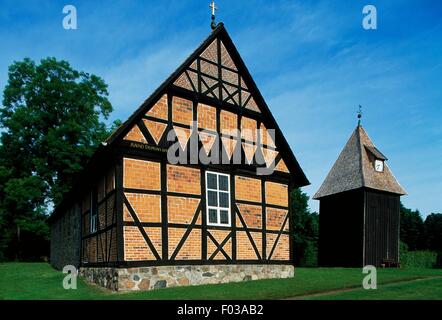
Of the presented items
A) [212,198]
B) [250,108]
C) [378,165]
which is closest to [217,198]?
[212,198]

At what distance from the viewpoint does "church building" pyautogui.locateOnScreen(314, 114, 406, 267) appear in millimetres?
24469

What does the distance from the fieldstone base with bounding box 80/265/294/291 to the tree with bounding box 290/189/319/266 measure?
31513 millimetres

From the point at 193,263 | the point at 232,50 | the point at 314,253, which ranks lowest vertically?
the point at 314,253

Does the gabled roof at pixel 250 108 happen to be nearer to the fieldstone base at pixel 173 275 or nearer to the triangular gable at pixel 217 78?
the triangular gable at pixel 217 78

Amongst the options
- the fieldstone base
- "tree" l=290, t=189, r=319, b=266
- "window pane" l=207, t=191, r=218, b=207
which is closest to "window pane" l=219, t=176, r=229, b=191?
"window pane" l=207, t=191, r=218, b=207

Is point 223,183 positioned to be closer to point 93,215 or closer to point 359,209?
point 93,215

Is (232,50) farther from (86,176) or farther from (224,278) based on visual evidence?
(224,278)

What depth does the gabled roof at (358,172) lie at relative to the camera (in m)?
25.4

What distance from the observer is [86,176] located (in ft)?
49.8

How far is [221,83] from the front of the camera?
1498cm

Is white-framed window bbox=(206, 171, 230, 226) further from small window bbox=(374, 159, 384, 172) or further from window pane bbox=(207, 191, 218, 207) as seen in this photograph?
small window bbox=(374, 159, 384, 172)

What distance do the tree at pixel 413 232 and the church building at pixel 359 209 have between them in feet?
132
